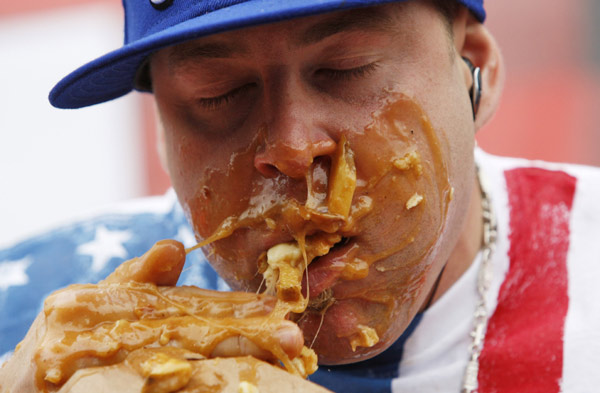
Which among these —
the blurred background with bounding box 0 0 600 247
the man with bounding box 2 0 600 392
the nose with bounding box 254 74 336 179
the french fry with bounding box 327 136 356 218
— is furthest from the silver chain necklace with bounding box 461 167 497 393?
the blurred background with bounding box 0 0 600 247

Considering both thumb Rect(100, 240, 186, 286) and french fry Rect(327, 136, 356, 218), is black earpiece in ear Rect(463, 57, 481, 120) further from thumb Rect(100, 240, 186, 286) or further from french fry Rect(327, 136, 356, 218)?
thumb Rect(100, 240, 186, 286)

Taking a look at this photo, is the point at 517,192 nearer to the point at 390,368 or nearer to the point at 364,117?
the point at 390,368

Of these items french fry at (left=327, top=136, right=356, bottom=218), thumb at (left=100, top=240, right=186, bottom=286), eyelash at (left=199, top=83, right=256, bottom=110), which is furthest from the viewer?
eyelash at (left=199, top=83, right=256, bottom=110)

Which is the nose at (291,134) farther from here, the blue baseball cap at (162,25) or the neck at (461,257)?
the neck at (461,257)

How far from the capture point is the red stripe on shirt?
221 centimetres

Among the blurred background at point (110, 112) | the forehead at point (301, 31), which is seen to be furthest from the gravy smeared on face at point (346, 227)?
the blurred background at point (110, 112)

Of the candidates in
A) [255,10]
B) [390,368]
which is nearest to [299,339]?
[255,10]

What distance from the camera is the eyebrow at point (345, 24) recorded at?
1.74 metres

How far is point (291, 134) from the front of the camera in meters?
1.73

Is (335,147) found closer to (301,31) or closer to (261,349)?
(301,31)

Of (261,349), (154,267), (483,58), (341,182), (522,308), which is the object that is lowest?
(522,308)

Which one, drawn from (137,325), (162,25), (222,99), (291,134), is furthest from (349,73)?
(137,325)

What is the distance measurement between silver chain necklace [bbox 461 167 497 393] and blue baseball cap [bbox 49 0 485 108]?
700 mm

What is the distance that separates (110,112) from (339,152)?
6203mm
